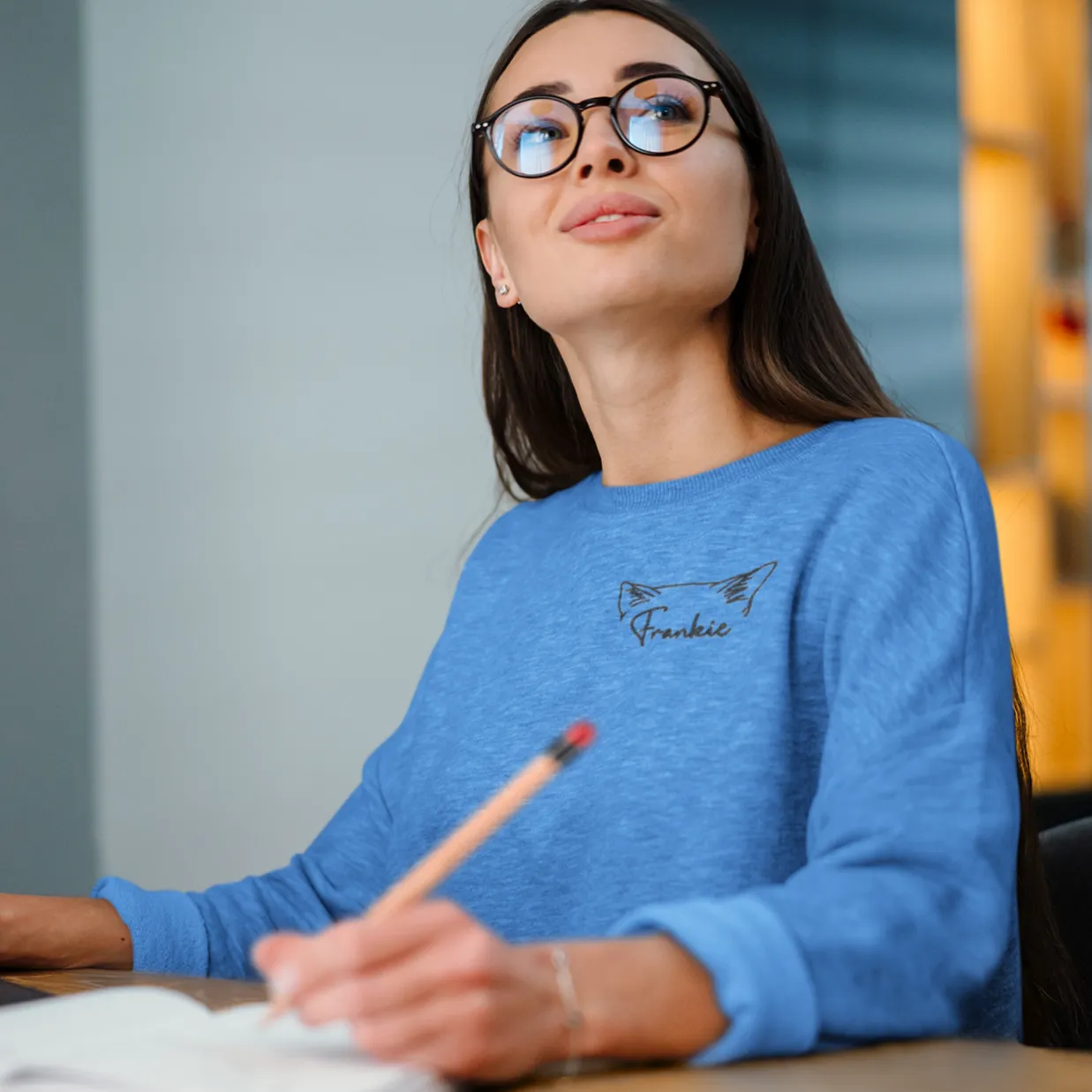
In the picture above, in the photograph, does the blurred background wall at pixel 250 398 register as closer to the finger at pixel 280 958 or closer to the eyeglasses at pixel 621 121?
the eyeglasses at pixel 621 121

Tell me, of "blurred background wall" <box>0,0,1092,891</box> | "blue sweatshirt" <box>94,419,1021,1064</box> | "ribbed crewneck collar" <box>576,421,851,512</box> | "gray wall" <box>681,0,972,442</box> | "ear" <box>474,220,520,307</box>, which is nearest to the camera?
"blue sweatshirt" <box>94,419,1021,1064</box>

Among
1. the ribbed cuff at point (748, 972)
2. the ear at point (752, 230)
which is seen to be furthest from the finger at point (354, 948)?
the ear at point (752, 230)

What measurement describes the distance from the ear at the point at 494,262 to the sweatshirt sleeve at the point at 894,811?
446 mm

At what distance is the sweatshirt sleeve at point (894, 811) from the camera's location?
2.07 ft

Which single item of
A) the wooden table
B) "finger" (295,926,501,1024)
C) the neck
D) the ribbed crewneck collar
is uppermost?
the neck

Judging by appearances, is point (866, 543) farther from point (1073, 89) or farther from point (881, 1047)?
point (1073, 89)

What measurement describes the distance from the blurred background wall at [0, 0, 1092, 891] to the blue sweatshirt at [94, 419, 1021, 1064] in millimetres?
1058

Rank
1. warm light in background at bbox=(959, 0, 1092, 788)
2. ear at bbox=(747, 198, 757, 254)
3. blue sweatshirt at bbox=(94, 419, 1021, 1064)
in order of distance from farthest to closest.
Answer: warm light in background at bbox=(959, 0, 1092, 788), ear at bbox=(747, 198, 757, 254), blue sweatshirt at bbox=(94, 419, 1021, 1064)

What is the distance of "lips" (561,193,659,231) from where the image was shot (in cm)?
103

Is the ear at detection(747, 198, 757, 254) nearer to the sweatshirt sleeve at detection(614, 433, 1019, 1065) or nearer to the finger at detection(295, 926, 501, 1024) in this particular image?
the sweatshirt sleeve at detection(614, 433, 1019, 1065)

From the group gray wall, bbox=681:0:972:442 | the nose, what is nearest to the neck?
the nose

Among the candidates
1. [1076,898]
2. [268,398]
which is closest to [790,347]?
[1076,898]

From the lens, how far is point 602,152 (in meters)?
1.04

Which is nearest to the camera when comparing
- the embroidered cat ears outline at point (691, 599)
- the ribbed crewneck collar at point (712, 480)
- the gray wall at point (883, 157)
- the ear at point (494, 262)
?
the embroidered cat ears outline at point (691, 599)
